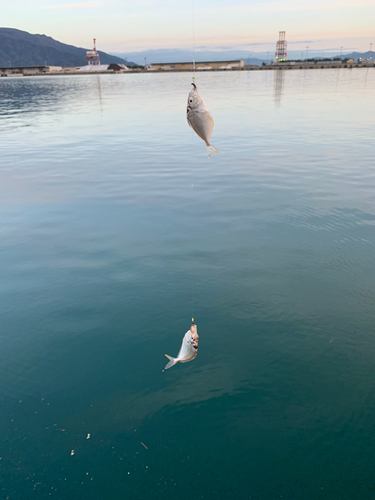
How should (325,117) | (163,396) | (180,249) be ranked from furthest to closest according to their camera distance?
(325,117), (180,249), (163,396)

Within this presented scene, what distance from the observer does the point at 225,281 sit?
32.4 feet

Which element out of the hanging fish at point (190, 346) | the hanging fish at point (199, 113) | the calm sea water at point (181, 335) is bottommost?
the calm sea water at point (181, 335)

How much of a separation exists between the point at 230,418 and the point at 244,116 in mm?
37534

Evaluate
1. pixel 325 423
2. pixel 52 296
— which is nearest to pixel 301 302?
pixel 325 423

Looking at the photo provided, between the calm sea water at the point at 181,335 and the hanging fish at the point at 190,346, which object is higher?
the hanging fish at the point at 190,346

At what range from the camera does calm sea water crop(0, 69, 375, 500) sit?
554 centimetres

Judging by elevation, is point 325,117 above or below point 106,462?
above

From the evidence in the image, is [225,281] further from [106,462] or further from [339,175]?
[339,175]

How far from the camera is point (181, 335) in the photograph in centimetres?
805

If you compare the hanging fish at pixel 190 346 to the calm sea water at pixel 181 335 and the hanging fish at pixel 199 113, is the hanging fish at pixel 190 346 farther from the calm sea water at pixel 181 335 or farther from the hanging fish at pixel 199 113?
the hanging fish at pixel 199 113

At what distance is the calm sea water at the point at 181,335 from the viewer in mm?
5543

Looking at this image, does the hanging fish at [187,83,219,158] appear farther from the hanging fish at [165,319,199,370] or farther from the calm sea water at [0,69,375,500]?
the calm sea water at [0,69,375,500]

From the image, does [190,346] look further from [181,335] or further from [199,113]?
[199,113]

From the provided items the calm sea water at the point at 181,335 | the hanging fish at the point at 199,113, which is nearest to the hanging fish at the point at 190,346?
the calm sea water at the point at 181,335
